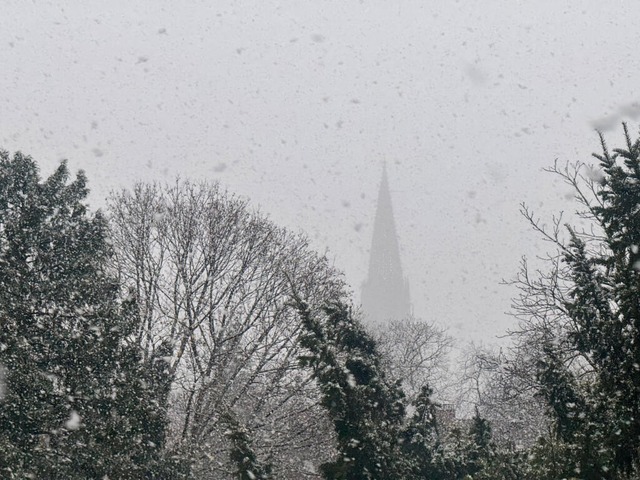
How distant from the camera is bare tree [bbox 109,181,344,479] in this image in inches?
665

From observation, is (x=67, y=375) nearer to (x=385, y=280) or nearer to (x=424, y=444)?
(x=424, y=444)

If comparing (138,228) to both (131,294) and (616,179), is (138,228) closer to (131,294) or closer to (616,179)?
(131,294)

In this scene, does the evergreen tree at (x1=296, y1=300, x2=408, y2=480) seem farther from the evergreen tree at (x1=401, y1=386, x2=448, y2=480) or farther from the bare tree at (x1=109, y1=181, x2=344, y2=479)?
the bare tree at (x1=109, y1=181, x2=344, y2=479)

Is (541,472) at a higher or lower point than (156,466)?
lower

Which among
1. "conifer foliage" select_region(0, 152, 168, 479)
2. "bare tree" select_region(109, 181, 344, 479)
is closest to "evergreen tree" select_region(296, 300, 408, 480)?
"conifer foliage" select_region(0, 152, 168, 479)

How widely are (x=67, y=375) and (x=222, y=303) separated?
6944 millimetres

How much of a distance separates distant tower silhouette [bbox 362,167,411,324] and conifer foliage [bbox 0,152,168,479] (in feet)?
339

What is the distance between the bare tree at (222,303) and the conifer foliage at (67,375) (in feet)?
Answer: 9.81

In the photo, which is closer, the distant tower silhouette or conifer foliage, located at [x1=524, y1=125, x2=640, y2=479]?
conifer foliage, located at [x1=524, y1=125, x2=640, y2=479]

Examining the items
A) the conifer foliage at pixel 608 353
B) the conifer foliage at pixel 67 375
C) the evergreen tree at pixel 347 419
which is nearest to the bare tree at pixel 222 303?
the conifer foliage at pixel 67 375

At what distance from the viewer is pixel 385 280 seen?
132m

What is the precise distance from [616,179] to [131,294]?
940 centimetres

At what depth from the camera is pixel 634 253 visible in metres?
8.27

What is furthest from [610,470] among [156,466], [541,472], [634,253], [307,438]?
[307,438]
